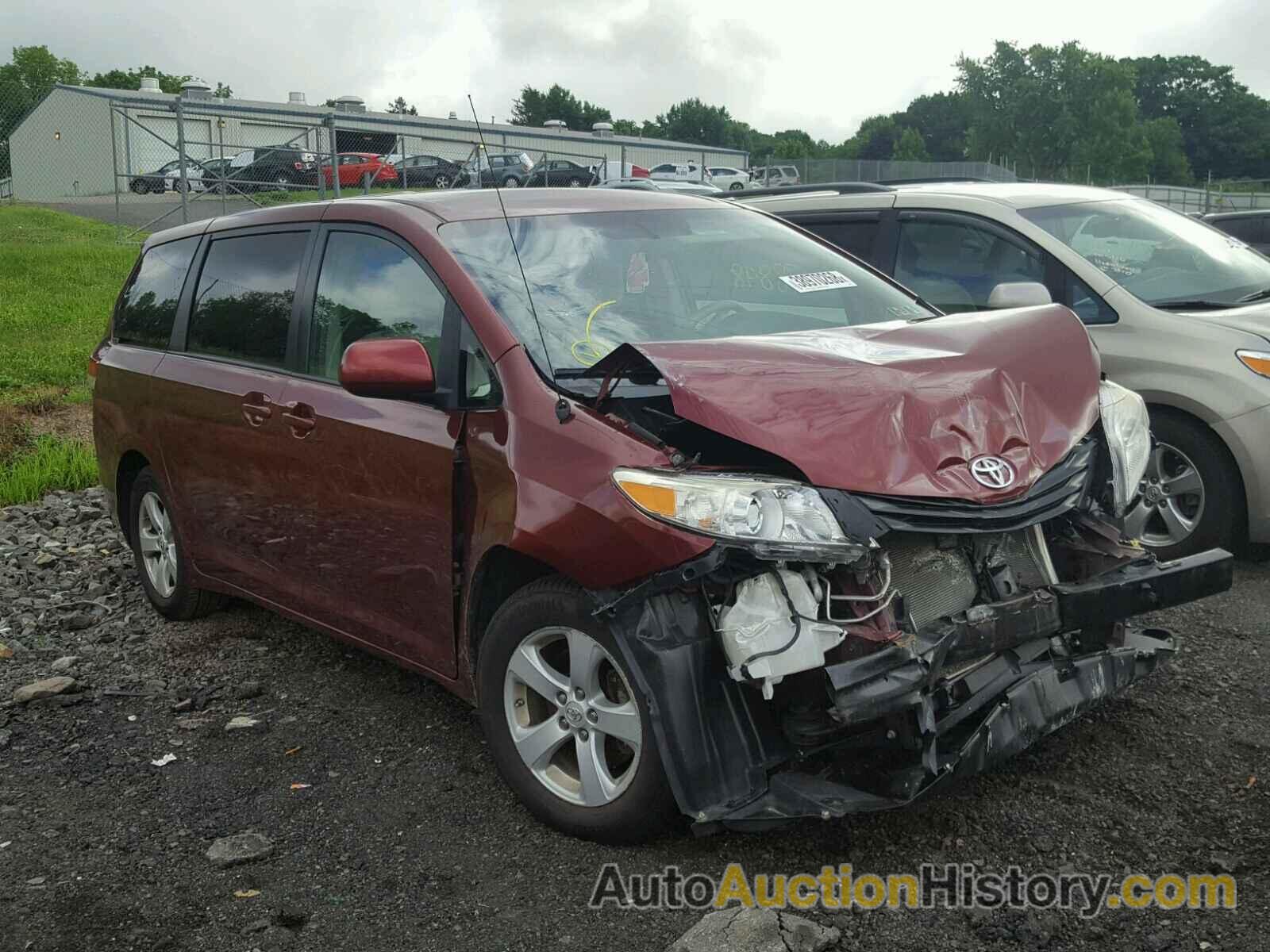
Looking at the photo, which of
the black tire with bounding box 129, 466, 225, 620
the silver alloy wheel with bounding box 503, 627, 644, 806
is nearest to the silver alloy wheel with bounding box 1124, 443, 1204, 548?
the silver alloy wheel with bounding box 503, 627, 644, 806

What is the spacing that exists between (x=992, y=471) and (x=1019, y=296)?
6.54ft

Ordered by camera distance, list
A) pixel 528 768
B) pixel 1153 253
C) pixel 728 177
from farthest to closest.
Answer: pixel 728 177 → pixel 1153 253 → pixel 528 768

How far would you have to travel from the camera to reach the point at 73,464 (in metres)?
8.90

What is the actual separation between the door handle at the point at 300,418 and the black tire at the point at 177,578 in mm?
1276

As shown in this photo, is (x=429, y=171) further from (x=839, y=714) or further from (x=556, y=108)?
(x=556, y=108)

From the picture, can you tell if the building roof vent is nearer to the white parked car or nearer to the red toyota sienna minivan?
the white parked car

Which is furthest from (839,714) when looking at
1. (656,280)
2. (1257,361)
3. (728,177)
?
(728,177)

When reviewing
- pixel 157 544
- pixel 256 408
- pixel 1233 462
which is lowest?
pixel 157 544

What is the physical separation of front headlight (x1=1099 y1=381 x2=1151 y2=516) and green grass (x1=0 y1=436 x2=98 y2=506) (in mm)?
6899

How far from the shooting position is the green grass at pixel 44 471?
27.5 feet

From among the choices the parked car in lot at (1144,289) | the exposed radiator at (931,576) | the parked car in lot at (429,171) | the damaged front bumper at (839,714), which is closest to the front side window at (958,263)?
the parked car in lot at (1144,289)

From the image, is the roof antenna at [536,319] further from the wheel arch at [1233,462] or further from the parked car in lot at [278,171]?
the parked car in lot at [278,171]

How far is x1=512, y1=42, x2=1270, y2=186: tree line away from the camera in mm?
83250

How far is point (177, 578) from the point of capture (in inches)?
224
